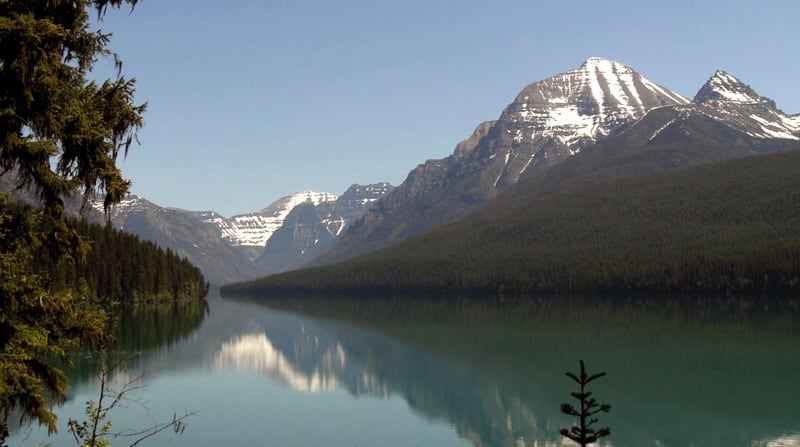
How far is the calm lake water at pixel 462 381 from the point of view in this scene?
44625 mm

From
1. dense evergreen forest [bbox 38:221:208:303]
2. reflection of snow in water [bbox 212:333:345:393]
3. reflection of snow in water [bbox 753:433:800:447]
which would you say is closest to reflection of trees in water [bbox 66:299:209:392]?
dense evergreen forest [bbox 38:221:208:303]

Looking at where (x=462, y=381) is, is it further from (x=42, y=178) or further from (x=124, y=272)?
(x=124, y=272)

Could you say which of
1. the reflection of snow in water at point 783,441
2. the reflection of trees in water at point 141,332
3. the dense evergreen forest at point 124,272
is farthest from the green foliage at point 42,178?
the dense evergreen forest at point 124,272

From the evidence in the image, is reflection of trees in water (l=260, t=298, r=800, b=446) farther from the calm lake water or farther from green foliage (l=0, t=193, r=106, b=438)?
green foliage (l=0, t=193, r=106, b=438)

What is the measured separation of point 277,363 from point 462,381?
26.9 meters

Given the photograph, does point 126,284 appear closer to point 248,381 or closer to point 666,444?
point 248,381

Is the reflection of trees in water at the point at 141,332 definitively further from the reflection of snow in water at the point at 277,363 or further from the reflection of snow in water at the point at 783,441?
the reflection of snow in water at the point at 783,441

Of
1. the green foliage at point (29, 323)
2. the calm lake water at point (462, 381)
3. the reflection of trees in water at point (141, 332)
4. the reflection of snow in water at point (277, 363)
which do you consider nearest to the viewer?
the green foliage at point (29, 323)

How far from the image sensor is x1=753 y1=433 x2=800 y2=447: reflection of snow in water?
39750 mm

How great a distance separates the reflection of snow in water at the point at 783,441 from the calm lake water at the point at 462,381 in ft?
0.52

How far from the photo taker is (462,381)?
220ft

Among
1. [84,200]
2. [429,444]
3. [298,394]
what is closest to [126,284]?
[298,394]

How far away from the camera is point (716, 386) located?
59781mm

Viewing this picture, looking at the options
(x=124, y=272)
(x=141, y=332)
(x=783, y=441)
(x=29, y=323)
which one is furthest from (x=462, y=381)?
(x=124, y=272)
